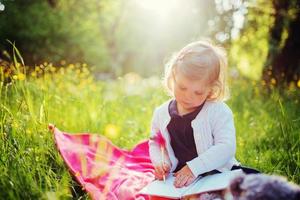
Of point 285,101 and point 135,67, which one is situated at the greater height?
point 285,101

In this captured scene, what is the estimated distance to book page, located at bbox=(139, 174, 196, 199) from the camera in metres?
2.80

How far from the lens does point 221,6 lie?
10.3 meters

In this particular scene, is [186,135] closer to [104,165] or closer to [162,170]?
[162,170]

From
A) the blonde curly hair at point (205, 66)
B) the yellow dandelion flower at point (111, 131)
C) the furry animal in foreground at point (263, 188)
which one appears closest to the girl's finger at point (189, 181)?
the blonde curly hair at point (205, 66)

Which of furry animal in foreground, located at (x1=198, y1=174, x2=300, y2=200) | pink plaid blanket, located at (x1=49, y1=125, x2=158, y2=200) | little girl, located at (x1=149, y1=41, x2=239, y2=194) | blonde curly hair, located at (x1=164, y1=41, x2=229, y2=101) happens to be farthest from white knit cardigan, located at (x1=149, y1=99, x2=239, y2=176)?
furry animal in foreground, located at (x1=198, y1=174, x2=300, y2=200)

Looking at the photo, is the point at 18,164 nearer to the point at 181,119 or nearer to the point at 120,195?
the point at 120,195

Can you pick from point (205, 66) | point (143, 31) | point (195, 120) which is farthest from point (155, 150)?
point (143, 31)

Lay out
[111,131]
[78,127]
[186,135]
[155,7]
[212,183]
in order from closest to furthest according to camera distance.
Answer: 1. [212,183]
2. [186,135]
3. [78,127]
4. [111,131]
5. [155,7]

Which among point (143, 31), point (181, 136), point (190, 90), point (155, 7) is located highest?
point (155, 7)

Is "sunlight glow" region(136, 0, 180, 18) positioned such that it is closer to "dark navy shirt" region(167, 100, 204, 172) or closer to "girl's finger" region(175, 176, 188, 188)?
"dark navy shirt" region(167, 100, 204, 172)

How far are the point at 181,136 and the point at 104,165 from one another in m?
0.92

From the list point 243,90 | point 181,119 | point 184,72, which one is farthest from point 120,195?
point 243,90

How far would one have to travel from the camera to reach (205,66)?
112 inches

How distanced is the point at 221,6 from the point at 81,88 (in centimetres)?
498
